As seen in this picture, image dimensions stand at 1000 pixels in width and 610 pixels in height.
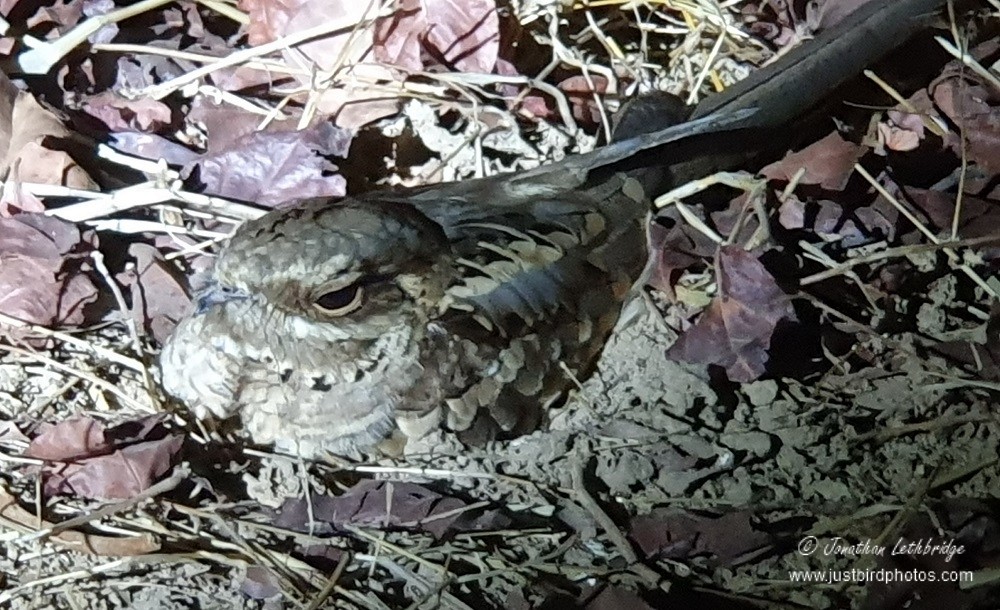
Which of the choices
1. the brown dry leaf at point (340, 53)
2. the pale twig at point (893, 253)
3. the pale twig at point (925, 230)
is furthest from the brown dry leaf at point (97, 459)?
the pale twig at point (925, 230)

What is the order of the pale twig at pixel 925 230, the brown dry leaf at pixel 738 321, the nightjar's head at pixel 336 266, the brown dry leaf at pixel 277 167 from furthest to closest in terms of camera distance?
1. the brown dry leaf at pixel 277 167
2. the pale twig at pixel 925 230
3. the brown dry leaf at pixel 738 321
4. the nightjar's head at pixel 336 266

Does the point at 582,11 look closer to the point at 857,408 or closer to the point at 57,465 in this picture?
the point at 857,408

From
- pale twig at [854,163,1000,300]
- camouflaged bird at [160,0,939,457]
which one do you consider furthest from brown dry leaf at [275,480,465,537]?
pale twig at [854,163,1000,300]

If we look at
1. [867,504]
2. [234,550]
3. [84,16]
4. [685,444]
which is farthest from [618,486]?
[84,16]

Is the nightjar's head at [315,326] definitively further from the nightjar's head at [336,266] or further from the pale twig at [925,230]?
the pale twig at [925,230]

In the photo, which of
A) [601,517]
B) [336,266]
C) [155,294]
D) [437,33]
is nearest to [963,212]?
[601,517]

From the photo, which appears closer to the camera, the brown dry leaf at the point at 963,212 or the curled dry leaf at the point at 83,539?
the curled dry leaf at the point at 83,539
